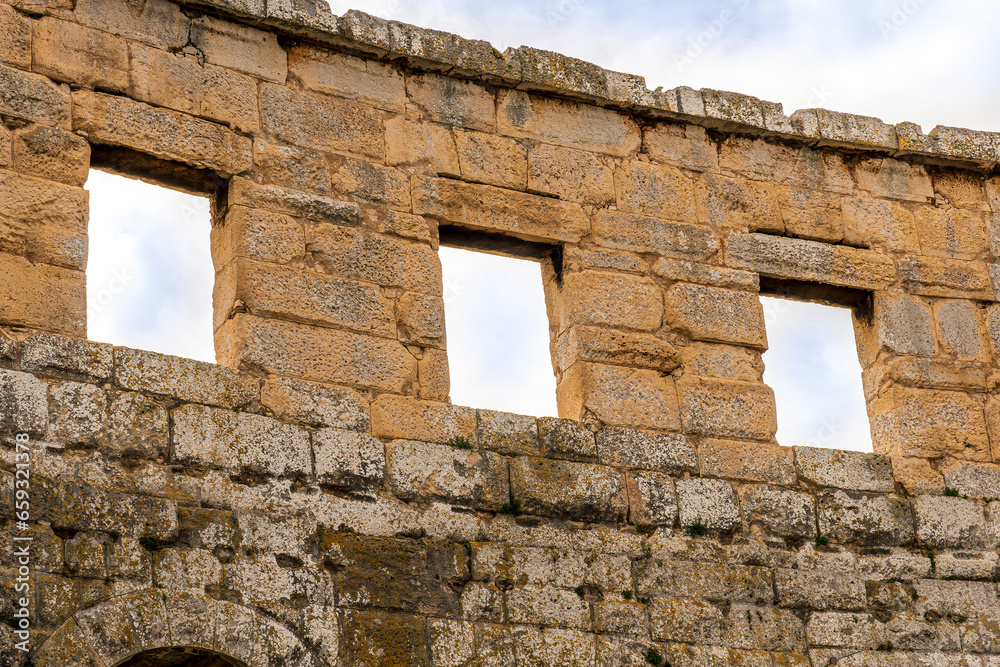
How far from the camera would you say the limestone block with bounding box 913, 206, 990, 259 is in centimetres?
815

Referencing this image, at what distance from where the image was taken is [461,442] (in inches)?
260

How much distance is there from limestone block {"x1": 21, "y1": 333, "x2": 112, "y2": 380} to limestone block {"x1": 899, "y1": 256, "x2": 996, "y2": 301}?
4274mm

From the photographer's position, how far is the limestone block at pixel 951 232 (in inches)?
321

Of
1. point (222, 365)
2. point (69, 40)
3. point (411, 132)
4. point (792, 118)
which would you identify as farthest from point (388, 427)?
point (792, 118)

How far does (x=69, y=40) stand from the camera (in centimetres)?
657

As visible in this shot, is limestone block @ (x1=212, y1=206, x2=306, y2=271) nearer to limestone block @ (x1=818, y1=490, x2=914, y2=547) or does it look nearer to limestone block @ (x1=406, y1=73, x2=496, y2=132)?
limestone block @ (x1=406, y1=73, x2=496, y2=132)

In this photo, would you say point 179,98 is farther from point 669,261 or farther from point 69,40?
point 669,261

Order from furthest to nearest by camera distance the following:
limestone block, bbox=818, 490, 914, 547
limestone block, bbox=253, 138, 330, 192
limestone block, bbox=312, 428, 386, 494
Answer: limestone block, bbox=818, 490, 914, 547 → limestone block, bbox=253, 138, 330, 192 → limestone block, bbox=312, 428, 386, 494

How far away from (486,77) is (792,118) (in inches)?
70.1

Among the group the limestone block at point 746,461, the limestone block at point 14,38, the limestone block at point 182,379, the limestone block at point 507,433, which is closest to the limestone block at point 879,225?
the limestone block at point 746,461

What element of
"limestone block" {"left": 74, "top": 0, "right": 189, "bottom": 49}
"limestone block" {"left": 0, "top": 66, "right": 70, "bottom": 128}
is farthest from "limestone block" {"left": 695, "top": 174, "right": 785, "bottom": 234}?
"limestone block" {"left": 0, "top": 66, "right": 70, "bottom": 128}

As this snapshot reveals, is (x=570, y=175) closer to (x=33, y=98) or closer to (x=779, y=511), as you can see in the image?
(x=779, y=511)

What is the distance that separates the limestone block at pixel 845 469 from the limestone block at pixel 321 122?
2556mm

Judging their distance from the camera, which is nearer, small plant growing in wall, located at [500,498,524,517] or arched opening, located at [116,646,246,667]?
arched opening, located at [116,646,246,667]
